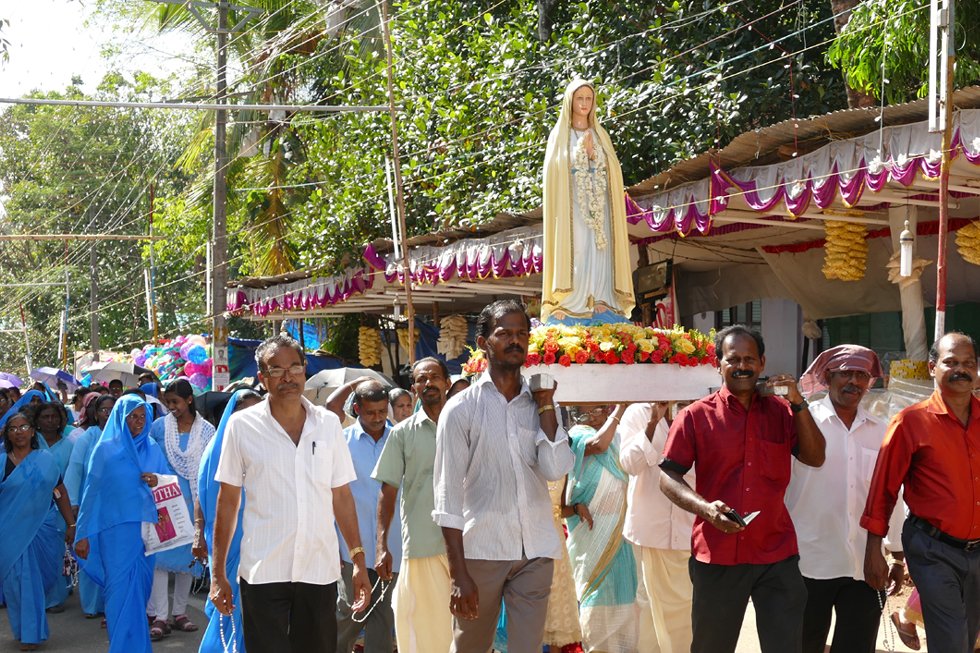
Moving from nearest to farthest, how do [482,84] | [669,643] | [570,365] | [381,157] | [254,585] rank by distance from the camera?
[254,585] < [570,365] < [669,643] < [482,84] < [381,157]

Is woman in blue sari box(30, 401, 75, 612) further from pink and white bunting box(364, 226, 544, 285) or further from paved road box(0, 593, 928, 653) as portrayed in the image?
pink and white bunting box(364, 226, 544, 285)

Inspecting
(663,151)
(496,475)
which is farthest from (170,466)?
(663,151)

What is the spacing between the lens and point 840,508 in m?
6.12

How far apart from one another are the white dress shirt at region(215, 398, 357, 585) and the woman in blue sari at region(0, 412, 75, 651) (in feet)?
15.6

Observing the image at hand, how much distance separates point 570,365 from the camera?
7.19 meters

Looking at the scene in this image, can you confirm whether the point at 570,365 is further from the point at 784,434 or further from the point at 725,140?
the point at 725,140

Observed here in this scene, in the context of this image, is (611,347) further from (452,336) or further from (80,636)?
(452,336)

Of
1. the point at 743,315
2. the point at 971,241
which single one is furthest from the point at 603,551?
the point at 743,315

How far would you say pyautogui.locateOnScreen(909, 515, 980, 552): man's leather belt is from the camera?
211 inches

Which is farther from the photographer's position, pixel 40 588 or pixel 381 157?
pixel 381 157

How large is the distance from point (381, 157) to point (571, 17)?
3.98m

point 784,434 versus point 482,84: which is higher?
point 482,84

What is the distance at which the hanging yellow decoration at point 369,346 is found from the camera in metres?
25.4

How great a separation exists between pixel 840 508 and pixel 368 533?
120 inches
